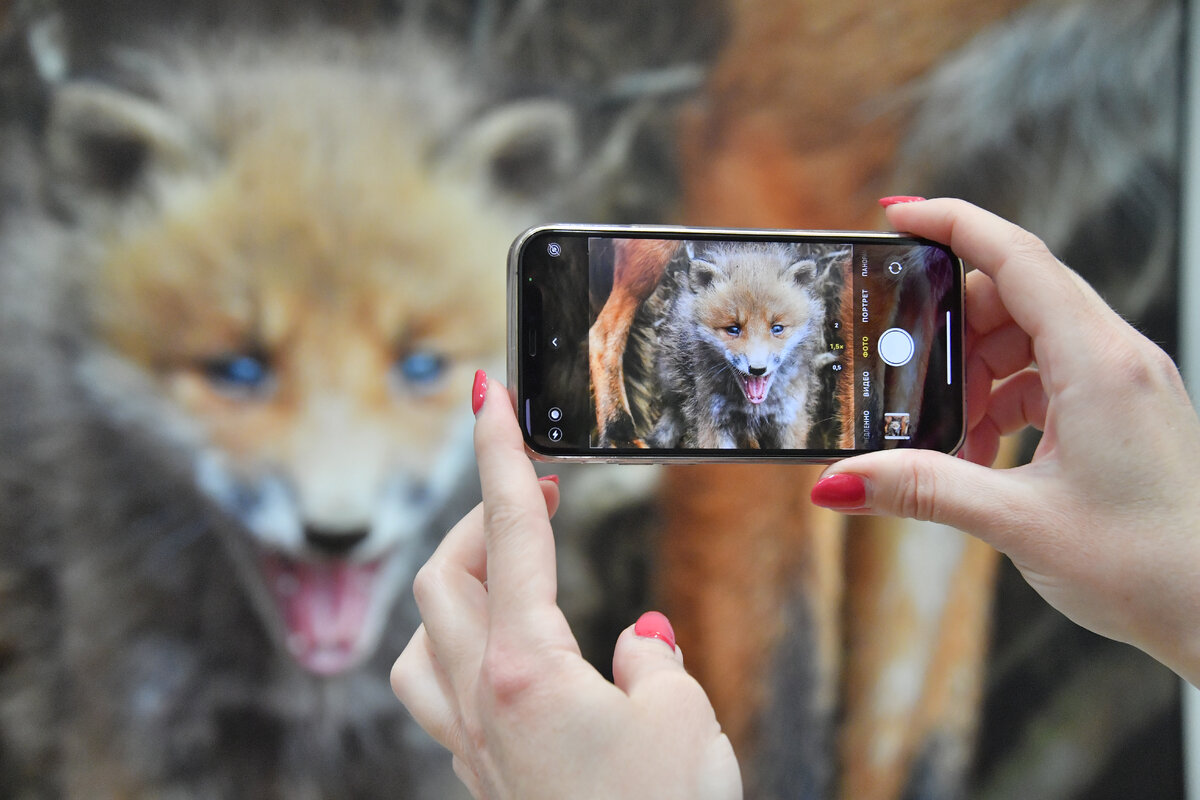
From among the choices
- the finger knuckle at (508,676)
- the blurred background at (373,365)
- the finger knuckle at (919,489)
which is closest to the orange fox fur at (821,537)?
the blurred background at (373,365)

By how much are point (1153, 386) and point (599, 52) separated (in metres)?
0.67

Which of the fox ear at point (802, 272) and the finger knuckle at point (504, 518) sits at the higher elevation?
the fox ear at point (802, 272)

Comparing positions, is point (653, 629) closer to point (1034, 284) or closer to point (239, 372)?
point (1034, 284)

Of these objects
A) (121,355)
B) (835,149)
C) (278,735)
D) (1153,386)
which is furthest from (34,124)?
(1153,386)

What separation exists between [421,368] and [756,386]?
1.36ft

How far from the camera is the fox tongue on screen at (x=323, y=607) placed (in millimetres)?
805

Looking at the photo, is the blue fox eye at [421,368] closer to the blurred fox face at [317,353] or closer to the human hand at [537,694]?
the blurred fox face at [317,353]

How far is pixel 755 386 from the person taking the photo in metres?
0.55

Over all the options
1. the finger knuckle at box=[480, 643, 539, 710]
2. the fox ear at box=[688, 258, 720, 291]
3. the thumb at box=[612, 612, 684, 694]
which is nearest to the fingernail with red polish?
the thumb at box=[612, 612, 684, 694]

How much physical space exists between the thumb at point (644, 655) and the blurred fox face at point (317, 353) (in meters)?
0.43

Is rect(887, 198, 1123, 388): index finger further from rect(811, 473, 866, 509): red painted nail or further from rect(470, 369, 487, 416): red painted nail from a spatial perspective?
rect(470, 369, 487, 416): red painted nail

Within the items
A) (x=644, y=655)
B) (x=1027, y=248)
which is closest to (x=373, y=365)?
(x=644, y=655)

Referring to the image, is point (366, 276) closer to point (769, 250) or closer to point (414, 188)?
point (414, 188)

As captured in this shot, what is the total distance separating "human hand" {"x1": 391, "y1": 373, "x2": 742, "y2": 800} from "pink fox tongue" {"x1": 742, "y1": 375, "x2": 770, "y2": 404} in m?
0.20
